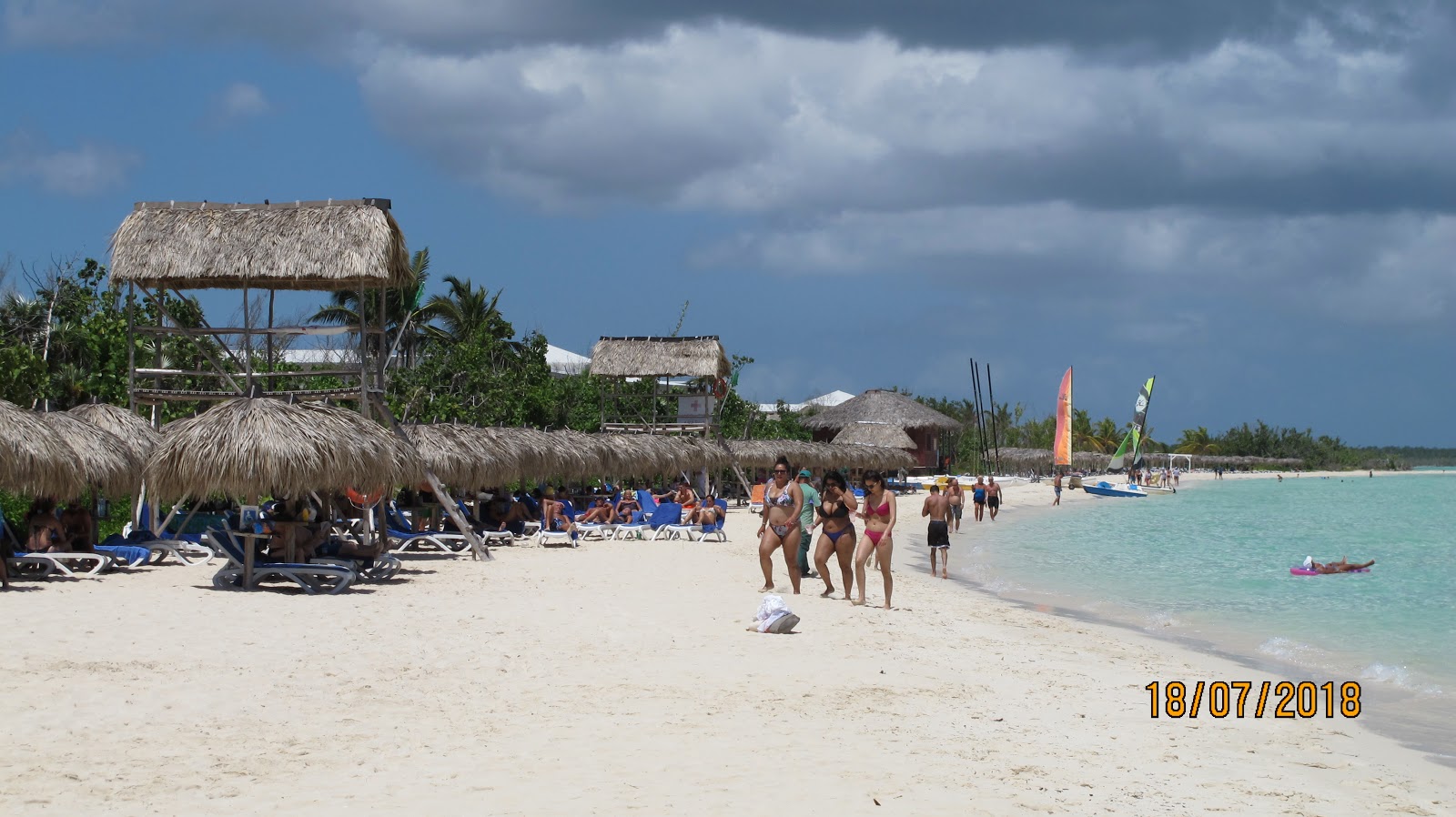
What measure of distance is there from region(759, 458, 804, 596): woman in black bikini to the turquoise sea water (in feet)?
11.6

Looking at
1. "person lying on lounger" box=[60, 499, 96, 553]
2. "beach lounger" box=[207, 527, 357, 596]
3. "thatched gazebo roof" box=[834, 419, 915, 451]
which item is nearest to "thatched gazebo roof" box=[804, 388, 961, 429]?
"thatched gazebo roof" box=[834, 419, 915, 451]

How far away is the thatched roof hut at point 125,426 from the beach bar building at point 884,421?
3417cm

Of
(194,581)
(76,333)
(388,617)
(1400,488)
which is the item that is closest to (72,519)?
(194,581)

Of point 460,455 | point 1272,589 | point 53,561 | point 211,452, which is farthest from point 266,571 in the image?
point 1272,589

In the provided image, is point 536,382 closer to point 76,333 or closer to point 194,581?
point 76,333

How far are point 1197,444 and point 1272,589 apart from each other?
88905 millimetres

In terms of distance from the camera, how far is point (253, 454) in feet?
A: 34.9

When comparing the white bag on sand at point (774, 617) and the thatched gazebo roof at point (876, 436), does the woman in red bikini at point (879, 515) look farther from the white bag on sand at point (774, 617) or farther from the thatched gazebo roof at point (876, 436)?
the thatched gazebo roof at point (876, 436)

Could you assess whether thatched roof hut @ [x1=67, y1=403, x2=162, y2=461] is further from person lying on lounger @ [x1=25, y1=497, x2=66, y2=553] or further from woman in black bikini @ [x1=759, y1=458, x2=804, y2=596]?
woman in black bikini @ [x1=759, y1=458, x2=804, y2=596]

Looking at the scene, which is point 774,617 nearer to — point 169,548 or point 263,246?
point 169,548

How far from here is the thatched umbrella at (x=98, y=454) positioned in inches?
468

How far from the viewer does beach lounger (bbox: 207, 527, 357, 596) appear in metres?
10.4

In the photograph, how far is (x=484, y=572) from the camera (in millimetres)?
12648
